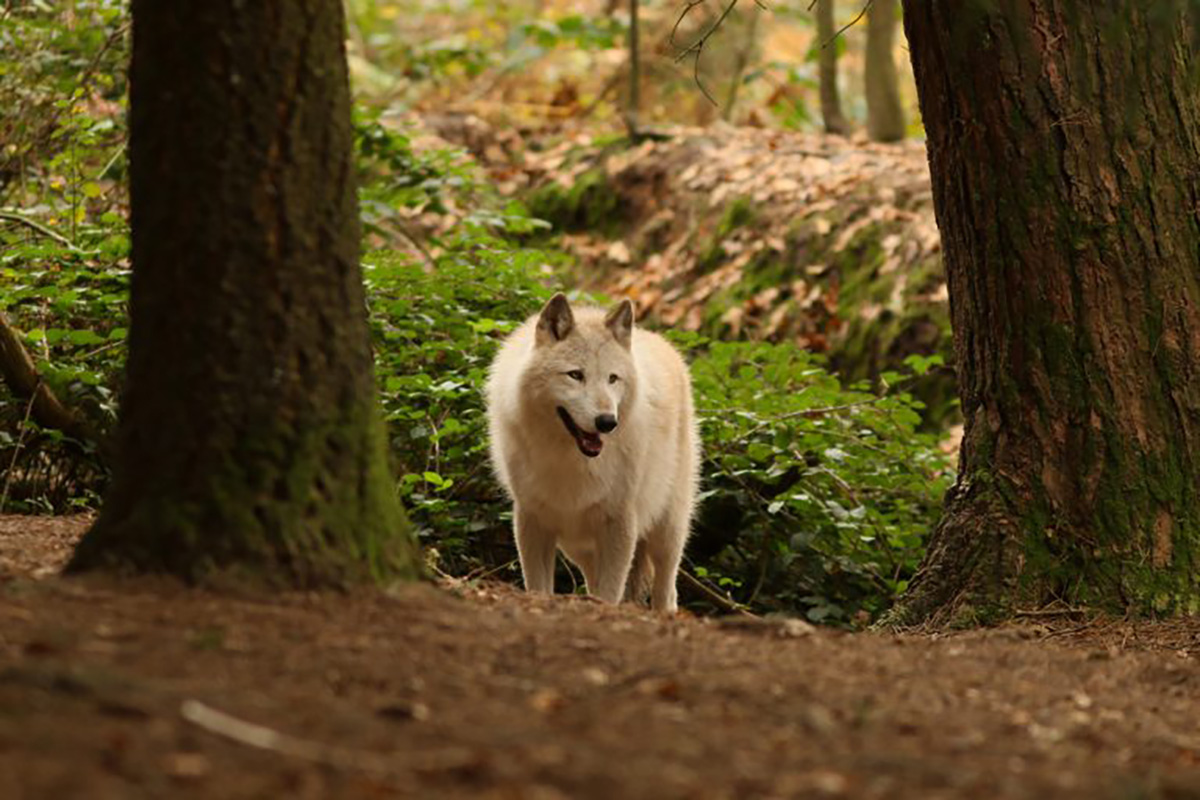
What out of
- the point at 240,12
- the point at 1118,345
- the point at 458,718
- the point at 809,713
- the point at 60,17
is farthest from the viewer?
the point at 60,17

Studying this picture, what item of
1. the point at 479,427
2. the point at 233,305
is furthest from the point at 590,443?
the point at 233,305

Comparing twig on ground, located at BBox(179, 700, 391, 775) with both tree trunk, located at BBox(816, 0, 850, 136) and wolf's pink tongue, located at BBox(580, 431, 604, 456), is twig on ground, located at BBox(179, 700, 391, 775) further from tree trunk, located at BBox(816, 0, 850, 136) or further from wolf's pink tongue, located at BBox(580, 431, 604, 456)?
tree trunk, located at BBox(816, 0, 850, 136)

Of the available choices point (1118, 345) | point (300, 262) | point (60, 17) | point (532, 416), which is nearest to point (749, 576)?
point (532, 416)

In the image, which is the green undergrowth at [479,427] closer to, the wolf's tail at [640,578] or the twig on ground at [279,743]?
the wolf's tail at [640,578]

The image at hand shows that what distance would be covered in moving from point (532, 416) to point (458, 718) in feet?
13.0

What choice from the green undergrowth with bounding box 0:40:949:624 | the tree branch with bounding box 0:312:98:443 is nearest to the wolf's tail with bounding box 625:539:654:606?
the green undergrowth with bounding box 0:40:949:624

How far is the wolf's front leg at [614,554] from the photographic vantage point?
6.65 m

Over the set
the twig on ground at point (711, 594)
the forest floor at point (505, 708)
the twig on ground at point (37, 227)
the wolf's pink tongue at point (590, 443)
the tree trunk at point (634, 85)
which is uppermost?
the tree trunk at point (634, 85)

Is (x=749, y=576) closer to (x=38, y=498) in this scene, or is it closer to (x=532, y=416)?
(x=532, y=416)

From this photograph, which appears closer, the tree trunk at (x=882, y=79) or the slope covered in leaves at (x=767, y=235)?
the slope covered in leaves at (x=767, y=235)

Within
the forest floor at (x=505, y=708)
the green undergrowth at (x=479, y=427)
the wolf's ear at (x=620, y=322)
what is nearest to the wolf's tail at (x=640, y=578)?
the green undergrowth at (x=479, y=427)

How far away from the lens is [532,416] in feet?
22.1

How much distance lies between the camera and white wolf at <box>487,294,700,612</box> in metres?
6.63

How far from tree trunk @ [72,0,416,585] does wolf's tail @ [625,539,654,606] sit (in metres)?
3.91
